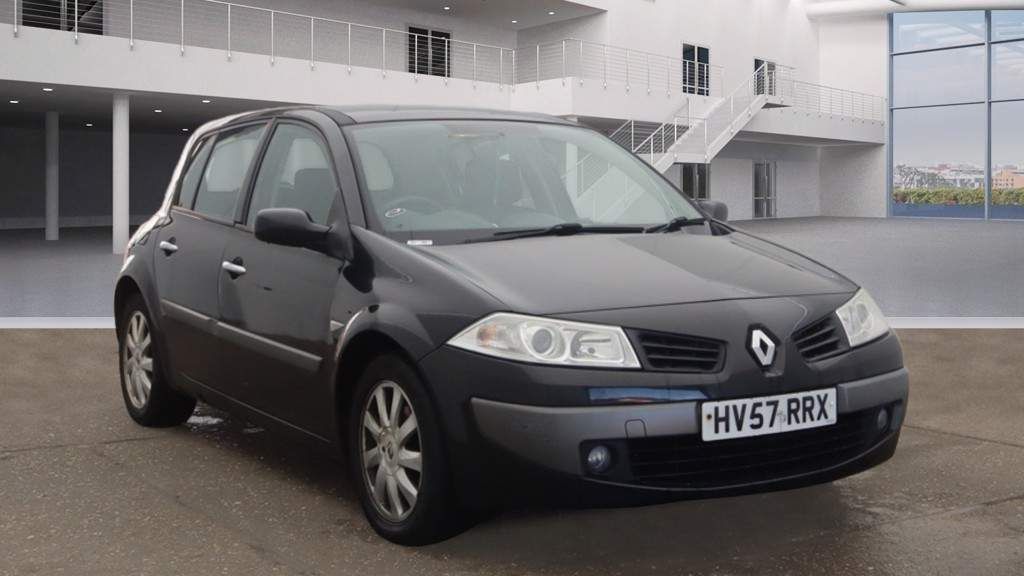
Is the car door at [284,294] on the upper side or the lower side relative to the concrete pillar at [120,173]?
lower

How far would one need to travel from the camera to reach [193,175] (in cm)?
563

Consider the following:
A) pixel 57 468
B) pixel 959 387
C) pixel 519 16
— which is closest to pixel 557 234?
pixel 57 468

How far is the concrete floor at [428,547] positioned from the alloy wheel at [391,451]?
153 millimetres

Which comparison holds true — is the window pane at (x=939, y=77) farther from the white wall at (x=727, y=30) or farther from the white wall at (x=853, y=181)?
the white wall at (x=727, y=30)

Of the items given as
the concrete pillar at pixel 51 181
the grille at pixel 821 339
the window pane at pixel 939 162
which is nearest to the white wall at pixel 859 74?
the window pane at pixel 939 162

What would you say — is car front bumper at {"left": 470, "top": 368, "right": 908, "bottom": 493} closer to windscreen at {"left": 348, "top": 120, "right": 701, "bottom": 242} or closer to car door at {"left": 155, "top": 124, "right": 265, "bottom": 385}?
windscreen at {"left": 348, "top": 120, "right": 701, "bottom": 242}

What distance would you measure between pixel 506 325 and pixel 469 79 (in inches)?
1071

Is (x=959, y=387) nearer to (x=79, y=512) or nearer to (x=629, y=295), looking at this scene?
(x=629, y=295)

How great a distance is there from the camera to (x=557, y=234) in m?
4.22

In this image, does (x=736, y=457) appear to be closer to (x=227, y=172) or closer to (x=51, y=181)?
(x=227, y=172)

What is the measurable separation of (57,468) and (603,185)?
265 cm

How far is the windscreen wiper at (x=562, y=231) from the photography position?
4125 mm

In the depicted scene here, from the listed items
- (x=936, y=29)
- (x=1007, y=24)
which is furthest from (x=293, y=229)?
(x=936, y=29)

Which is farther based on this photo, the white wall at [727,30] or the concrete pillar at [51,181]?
the white wall at [727,30]
